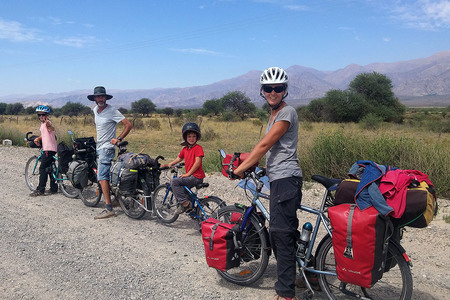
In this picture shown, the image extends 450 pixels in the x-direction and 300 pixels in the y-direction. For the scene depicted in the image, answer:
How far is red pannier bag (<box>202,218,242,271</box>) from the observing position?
385 cm

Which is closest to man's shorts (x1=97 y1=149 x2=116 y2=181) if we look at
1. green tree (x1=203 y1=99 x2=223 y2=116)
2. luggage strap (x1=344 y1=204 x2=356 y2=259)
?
luggage strap (x1=344 y1=204 x2=356 y2=259)

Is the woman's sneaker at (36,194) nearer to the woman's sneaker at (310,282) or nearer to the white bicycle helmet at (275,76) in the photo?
the woman's sneaker at (310,282)

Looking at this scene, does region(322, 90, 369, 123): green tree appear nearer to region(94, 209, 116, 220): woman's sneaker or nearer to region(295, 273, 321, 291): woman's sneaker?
region(94, 209, 116, 220): woman's sneaker

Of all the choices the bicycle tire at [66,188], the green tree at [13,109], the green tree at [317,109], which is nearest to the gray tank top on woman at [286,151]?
the bicycle tire at [66,188]

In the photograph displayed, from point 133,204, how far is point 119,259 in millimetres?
2023

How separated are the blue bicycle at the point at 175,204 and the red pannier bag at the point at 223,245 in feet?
4.47

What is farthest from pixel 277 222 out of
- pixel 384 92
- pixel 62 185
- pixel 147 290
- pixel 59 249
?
pixel 384 92

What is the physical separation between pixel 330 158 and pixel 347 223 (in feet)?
21.8

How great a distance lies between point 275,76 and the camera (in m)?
3.49

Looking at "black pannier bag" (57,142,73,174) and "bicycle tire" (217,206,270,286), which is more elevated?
"black pannier bag" (57,142,73,174)

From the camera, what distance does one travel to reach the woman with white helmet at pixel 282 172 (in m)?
3.41

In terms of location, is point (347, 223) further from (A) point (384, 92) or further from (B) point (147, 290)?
(A) point (384, 92)

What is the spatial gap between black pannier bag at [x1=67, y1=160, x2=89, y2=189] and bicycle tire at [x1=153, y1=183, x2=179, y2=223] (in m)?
1.72

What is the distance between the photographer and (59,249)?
199 inches
